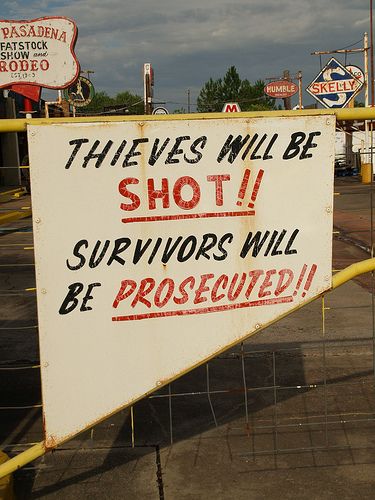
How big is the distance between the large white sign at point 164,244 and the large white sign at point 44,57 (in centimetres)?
1865

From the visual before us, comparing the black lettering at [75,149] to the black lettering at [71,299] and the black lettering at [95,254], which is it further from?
the black lettering at [71,299]

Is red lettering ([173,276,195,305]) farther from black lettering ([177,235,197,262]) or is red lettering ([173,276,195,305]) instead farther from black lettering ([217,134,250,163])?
black lettering ([217,134,250,163])

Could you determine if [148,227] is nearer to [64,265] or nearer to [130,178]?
[130,178]

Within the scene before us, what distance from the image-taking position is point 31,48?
21.4 metres

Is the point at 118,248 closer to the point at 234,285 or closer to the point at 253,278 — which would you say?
the point at 234,285

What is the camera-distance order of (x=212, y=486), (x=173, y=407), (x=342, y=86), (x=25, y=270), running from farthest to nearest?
(x=342, y=86) → (x=25, y=270) → (x=173, y=407) → (x=212, y=486)

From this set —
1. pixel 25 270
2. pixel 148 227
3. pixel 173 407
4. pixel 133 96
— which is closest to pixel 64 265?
pixel 148 227

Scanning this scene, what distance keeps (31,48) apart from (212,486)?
19706 mm

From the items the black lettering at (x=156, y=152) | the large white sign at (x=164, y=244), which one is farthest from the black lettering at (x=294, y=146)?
the black lettering at (x=156, y=152)

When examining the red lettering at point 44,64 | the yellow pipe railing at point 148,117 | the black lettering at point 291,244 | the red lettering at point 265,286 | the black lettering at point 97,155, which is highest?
the red lettering at point 44,64

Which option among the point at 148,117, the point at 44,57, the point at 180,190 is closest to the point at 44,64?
the point at 44,57

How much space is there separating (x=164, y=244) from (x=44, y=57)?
19.3 m

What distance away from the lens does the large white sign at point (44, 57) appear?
840 inches

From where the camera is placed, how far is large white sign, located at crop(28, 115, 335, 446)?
3.67m
